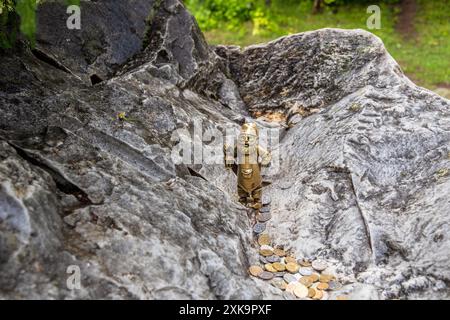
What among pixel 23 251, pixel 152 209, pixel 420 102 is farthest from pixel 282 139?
pixel 23 251

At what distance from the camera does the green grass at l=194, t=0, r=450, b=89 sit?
13.6m

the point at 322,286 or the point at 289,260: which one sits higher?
the point at 289,260

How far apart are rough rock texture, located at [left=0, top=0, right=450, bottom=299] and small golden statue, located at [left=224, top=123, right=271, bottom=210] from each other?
213mm

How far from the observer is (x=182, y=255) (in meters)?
4.39

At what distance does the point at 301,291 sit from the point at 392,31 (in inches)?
509

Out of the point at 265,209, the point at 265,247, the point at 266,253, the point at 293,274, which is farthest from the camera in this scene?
the point at 265,209

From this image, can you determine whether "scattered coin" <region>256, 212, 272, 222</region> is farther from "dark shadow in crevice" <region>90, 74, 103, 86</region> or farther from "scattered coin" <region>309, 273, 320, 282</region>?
"dark shadow in crevice" <region>90, 74, 103, 86</region>

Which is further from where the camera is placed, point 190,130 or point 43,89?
point 190,130

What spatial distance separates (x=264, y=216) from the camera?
19.2 feet

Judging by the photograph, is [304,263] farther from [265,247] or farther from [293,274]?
[265,247]

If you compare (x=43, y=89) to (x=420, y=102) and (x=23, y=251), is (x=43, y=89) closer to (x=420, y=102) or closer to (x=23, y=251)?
(x=23, y=251)

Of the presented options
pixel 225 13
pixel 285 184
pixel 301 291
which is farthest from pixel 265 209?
pixel 225 13

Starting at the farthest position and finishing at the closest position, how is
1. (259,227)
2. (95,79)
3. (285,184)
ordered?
(95,79)
(285,184)
(259,227)

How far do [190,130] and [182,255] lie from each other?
2.24 meters
